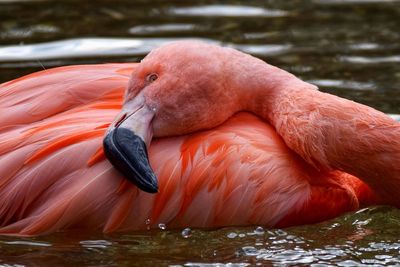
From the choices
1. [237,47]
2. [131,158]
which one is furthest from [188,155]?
[237,47]

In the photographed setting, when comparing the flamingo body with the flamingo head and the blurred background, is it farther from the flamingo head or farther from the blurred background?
the blurred background

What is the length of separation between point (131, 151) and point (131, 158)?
0.03m

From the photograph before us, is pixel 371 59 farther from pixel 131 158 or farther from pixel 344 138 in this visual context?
pixel 131 158

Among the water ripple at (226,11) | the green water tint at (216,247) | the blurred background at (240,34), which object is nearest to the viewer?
the green water tint at (216,247)

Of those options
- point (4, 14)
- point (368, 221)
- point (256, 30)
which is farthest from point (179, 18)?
point (368, 221)

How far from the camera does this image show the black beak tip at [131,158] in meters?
4.92

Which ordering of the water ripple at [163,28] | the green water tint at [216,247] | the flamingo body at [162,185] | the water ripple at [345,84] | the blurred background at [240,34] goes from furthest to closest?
1. the water ripple at [163,28]
2. the blurred background at [240,34]
3. the water ripple at [345,84]
4. the flamingo body at [162,185]
5. the green water tint at [216,247]

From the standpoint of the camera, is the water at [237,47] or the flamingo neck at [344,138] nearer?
the water at [237,47]

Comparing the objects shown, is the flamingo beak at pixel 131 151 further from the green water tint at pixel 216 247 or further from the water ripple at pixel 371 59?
the water ripple at pixel 371 59

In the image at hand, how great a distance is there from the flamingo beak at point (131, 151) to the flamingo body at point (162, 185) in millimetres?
129

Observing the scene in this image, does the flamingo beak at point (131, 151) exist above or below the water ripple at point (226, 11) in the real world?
below

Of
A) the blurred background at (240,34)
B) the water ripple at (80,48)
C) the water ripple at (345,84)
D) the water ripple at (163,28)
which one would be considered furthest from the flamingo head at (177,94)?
the water ripple at (163,28)

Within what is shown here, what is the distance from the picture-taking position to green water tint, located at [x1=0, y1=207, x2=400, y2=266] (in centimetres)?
486

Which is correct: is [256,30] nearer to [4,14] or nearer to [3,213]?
[4,14]
